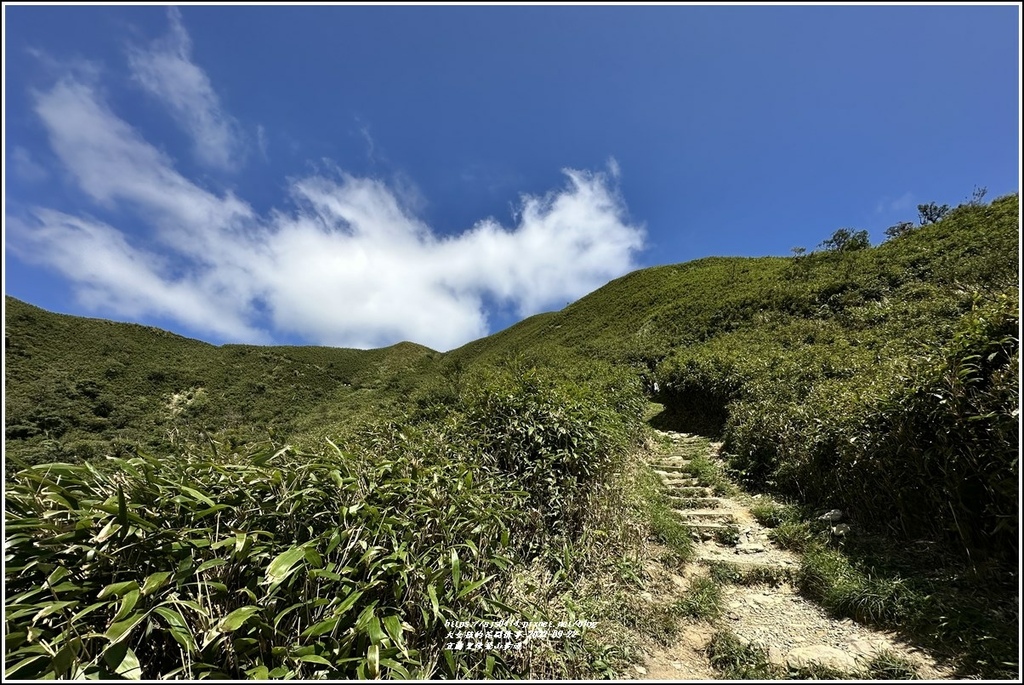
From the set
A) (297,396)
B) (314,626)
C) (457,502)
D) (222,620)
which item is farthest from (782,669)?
(297,396)

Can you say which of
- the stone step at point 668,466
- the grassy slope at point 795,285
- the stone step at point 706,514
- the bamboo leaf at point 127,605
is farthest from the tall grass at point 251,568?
the grassy slope at point 795,285

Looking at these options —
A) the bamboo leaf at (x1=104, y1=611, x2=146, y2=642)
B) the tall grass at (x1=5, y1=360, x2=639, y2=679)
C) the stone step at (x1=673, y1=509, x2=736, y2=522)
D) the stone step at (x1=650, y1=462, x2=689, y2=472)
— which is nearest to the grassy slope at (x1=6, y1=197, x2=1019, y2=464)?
the stone step at (x1=650, y1=462, x2=689, y2=472)

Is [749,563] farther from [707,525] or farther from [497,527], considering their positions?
[497,527]

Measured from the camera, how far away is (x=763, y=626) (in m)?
4.05

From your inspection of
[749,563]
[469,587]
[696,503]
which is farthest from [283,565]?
[696,503]

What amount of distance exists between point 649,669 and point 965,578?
3.06m

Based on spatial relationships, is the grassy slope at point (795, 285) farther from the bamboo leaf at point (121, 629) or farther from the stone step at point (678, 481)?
the bamboo leaf at point (121, 629)

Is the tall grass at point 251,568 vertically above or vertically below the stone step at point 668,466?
below

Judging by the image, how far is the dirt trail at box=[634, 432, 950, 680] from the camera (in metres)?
3.51

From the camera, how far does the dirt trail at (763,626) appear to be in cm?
351

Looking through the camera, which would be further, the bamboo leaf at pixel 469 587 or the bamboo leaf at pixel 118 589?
the bamboo leaf at pixel 469 587

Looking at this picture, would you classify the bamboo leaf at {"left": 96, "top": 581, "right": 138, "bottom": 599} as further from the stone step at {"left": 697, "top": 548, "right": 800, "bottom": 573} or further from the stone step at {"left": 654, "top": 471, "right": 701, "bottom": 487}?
the stone step at {"left": 654, "top": 471, "right": 701, "bottom": 487}

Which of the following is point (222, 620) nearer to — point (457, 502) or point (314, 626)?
point (314, 626)

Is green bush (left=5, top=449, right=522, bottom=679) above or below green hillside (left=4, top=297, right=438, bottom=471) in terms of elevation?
below
